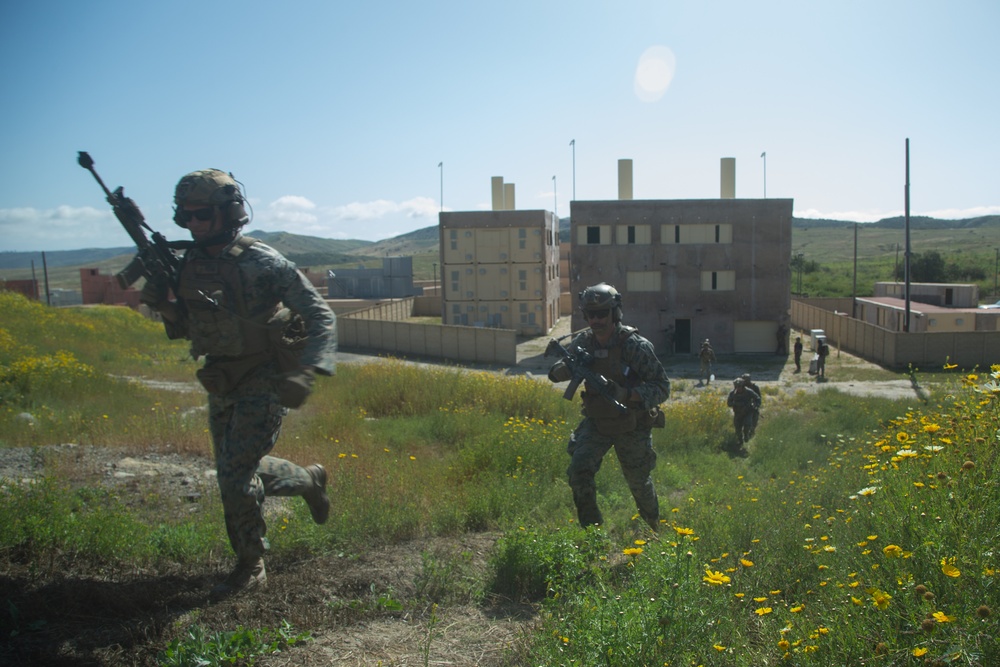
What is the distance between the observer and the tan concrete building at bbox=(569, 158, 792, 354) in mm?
29938

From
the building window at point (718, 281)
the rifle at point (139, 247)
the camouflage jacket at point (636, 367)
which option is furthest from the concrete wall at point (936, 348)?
the rifle at point (139, 247)

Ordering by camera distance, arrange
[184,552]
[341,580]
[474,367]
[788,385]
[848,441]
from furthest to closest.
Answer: [474,367] → [788,385] → [848,441] → [184,552] → [341,580]

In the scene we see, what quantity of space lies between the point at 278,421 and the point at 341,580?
3.30 feet

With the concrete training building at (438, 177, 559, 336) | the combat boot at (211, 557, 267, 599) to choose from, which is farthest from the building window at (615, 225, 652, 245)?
the combat boot at (211, 557, 267, 599)

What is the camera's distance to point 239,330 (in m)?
4.33

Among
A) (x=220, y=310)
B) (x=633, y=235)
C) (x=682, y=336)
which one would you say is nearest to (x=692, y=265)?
(x=633, y=235)

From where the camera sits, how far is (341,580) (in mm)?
4227

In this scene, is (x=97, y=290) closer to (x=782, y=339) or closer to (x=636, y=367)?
(x=782, y=339)

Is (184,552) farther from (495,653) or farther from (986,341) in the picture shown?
(986,341)

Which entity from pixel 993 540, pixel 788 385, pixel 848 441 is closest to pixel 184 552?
pixel 993 540

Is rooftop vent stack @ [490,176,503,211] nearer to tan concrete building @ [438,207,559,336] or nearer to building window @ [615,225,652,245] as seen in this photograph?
tan concrete building @ [438,207,559,336]

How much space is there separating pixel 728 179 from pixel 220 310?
30.5 metres

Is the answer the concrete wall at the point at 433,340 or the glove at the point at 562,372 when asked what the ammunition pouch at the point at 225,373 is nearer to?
the glove at the point at 562,372

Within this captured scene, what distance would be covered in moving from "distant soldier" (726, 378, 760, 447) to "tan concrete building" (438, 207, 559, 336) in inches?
1064
